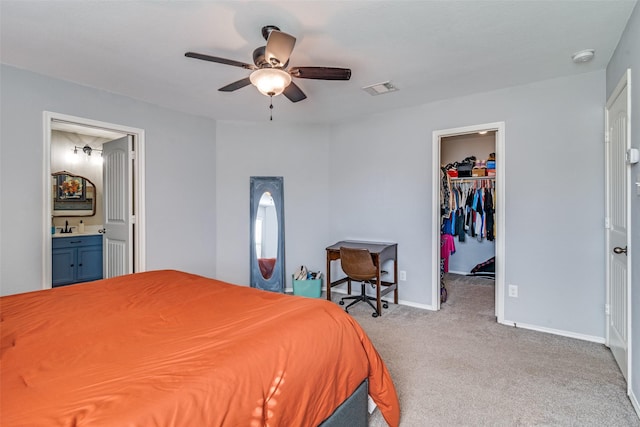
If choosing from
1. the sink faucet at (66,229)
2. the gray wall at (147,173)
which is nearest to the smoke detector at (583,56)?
the gray wall at (147,173)

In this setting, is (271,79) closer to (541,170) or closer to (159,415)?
(159,415)

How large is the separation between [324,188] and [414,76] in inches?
79.9

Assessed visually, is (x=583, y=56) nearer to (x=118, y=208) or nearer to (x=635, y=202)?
(x=635, y=202)

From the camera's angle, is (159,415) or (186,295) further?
Result: (186,295)

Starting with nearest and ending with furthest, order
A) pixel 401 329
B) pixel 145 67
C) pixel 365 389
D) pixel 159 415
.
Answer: pixel 159 415 < pixel 365 389 < pixel 145 67 < pixel 401 329

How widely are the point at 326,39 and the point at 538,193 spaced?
243 centimetres

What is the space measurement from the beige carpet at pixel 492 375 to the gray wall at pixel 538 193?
408mm

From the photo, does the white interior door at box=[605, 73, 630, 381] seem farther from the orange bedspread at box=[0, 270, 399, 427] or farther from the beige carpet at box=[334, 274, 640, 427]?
the orange bedspread at box=[0, 270, 399, 427]

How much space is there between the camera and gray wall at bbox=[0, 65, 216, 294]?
8.52 ft

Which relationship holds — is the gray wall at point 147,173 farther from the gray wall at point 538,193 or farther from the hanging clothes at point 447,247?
the hanging clothes at point 447,247

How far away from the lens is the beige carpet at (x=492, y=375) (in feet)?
5.94

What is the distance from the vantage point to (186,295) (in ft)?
6.01

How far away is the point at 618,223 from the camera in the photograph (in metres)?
2.37

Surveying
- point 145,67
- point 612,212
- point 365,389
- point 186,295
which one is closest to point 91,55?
point 145,67
